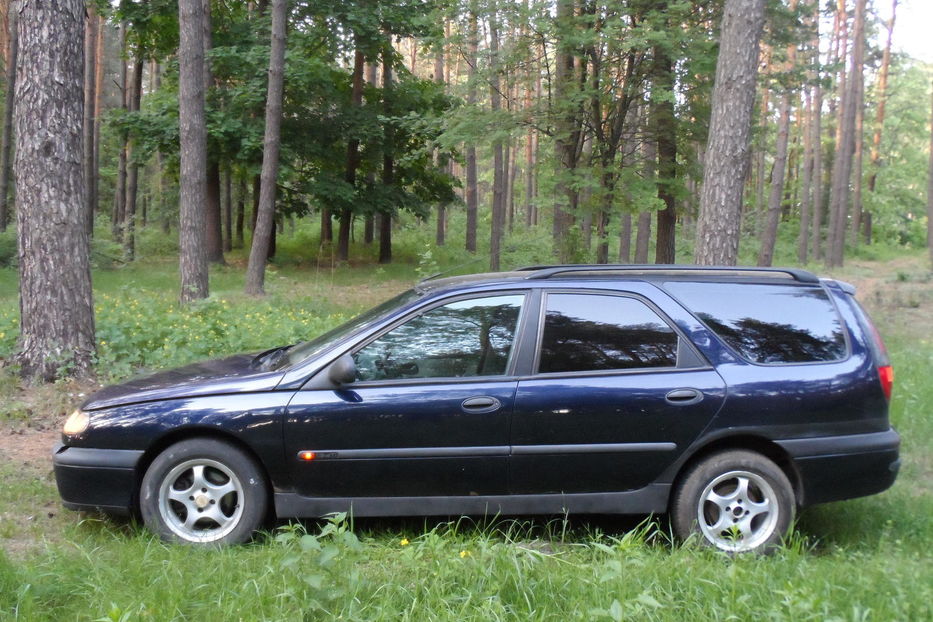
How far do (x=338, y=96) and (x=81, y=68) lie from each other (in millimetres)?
16991

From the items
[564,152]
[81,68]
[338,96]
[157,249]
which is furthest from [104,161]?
[81,68]

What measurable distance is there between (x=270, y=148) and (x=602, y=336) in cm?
1450

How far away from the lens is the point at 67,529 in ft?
15.3

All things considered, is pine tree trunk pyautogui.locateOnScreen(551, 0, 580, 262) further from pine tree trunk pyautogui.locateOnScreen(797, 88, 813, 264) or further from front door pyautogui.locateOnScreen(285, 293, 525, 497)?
pine tree trunk pyautogui.locateOnScreen(797, 88, 813, 264)

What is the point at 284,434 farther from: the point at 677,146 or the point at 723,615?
the point at 677,146

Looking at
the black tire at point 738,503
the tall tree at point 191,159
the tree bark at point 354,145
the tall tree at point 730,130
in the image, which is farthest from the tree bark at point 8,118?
the black tire at point 738,503

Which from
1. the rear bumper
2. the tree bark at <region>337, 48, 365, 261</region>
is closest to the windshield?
the rear bumper

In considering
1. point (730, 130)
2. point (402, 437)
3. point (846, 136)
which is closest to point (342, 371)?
point (402, 437)

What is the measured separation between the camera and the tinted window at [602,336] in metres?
4.59

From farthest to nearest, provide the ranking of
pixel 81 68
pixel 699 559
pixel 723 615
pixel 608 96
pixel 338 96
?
pixel 338 96
pixel 608 96
pixel 81 68
pixel 699 559
pixel 723 615

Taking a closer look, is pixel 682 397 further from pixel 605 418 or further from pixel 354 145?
pixel 354 145

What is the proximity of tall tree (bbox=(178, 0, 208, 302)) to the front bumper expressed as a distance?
973 centimetres

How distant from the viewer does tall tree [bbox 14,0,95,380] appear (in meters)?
7.79

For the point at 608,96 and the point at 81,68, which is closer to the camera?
the point at 81,68
